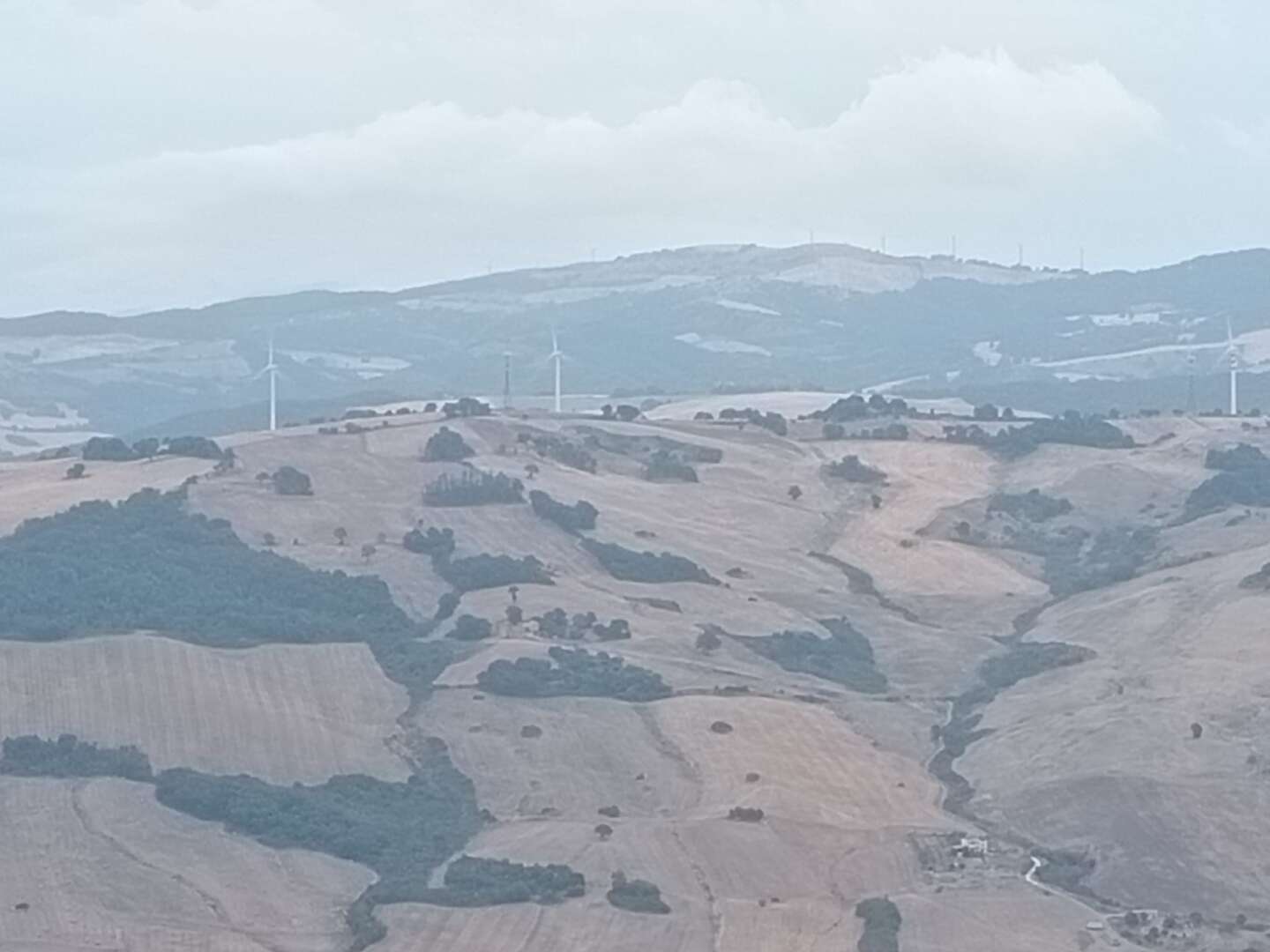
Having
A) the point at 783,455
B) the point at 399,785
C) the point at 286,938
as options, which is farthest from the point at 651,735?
the point at 783,455

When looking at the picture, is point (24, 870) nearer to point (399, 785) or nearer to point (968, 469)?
point (399, 785)

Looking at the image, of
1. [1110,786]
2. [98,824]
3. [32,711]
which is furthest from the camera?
[32,711]

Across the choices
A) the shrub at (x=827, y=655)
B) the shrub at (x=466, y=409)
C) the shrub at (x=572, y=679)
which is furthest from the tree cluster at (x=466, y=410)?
the shrub at (x=572, y=679)

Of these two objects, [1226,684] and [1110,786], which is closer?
[1110,786]

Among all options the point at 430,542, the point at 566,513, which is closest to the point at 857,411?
the point at 566,513

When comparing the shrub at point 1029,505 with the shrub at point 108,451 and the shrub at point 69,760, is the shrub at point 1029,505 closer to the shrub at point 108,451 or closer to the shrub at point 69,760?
the shrub at point 108,451
